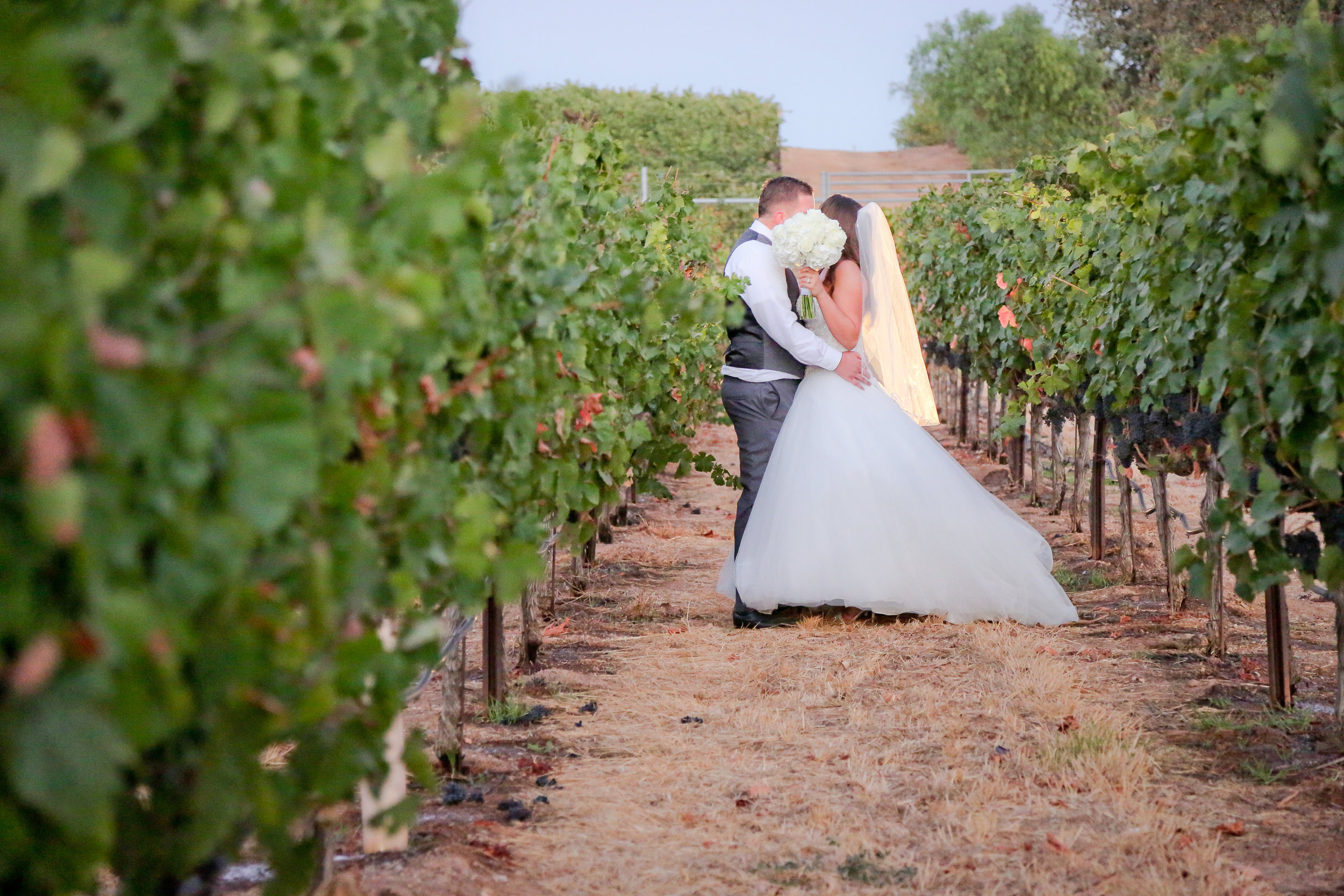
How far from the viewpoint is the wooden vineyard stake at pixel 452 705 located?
3676mm

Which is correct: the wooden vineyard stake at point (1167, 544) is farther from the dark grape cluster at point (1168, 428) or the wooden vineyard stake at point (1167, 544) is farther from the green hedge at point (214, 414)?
the green hedge at point (214, 414)

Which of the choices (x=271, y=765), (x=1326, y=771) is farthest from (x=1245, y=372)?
(x=271, y=765)

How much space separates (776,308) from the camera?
6.27m

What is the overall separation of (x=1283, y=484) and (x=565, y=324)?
199cm

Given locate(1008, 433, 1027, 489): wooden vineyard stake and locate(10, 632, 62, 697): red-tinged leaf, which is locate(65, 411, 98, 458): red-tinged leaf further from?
locate(1008, 433, 1027, 489): wooden vineyard stake

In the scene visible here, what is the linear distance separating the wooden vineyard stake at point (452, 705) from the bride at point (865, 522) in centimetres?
236

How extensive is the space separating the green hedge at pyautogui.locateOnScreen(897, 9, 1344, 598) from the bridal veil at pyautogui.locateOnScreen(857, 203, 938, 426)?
1.17 metres

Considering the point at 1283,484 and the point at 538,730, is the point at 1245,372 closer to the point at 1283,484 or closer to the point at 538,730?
the point at 1283,484

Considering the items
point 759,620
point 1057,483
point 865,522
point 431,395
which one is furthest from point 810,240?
point 431,395

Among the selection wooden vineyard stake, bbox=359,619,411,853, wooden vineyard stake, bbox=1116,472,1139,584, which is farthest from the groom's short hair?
wooden vineyard stake, bbox=359,619,411,853

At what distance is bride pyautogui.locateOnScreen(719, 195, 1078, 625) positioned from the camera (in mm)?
5898

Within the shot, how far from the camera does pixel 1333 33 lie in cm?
208

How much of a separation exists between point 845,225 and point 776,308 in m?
0.64

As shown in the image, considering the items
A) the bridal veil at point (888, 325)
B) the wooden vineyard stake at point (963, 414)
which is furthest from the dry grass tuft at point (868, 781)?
the wooden vineyard stake at point (963, 414)
